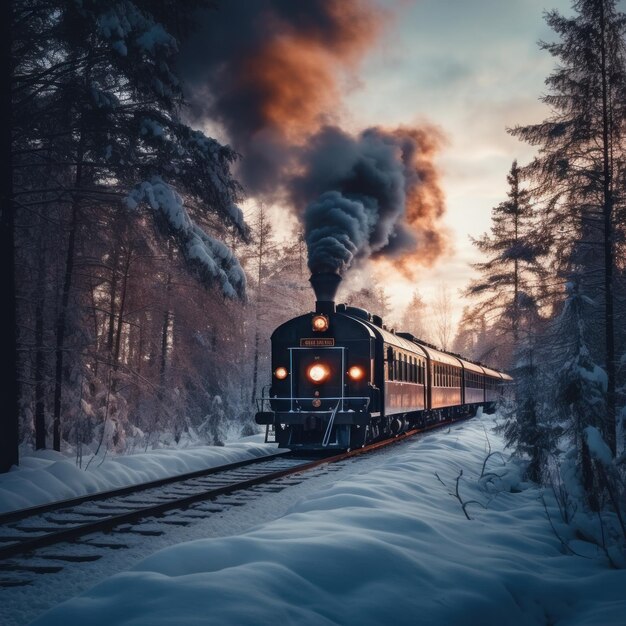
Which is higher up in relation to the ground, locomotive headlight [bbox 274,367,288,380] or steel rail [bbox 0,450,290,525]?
locomotive headlight [bbox 274,367,288,380]

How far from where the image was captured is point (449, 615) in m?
3.62

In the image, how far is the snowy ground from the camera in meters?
3.31

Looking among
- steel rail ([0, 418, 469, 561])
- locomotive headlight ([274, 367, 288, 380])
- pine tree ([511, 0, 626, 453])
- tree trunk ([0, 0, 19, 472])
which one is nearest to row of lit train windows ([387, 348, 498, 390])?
locomotive headlight ([274, 367, 288, 380])

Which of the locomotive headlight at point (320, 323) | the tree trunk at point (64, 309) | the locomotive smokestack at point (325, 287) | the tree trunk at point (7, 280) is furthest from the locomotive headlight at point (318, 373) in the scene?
the tree trunk at point (7, 280)

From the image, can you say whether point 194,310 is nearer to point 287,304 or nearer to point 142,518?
point 142,518

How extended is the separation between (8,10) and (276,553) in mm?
10354

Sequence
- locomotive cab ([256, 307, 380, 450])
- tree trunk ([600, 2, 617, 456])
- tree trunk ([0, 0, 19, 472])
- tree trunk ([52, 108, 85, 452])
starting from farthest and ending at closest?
Result: locomotive cab ([256, 307, 380, 450]) → tree trunk ([600, 2, 617, 456]) → tree trunk ([52, 108, 85, 452]) → tree trunk ([0, 0, 19, 472])

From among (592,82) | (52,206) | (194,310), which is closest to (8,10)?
(52,206)

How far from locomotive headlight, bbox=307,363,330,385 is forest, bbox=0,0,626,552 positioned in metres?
3.35

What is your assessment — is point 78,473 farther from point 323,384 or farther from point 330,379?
point 330,379

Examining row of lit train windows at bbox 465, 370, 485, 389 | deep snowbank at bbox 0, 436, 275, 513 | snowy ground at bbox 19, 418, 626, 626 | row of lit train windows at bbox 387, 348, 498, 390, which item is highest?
row of lit train windows at bbox 387, 348, 498, 390

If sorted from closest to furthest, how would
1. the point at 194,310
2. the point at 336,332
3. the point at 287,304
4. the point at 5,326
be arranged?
the point at 5,326 < the point at 336,332 < the point at 194,310 < the point at 287,304

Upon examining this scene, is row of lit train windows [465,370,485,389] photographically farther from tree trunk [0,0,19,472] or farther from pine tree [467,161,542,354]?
tree trunk [0,0,19,472]

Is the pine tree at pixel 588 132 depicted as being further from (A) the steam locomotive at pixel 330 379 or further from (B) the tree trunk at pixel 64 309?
(B) the tree trunk at pixel 64 309
